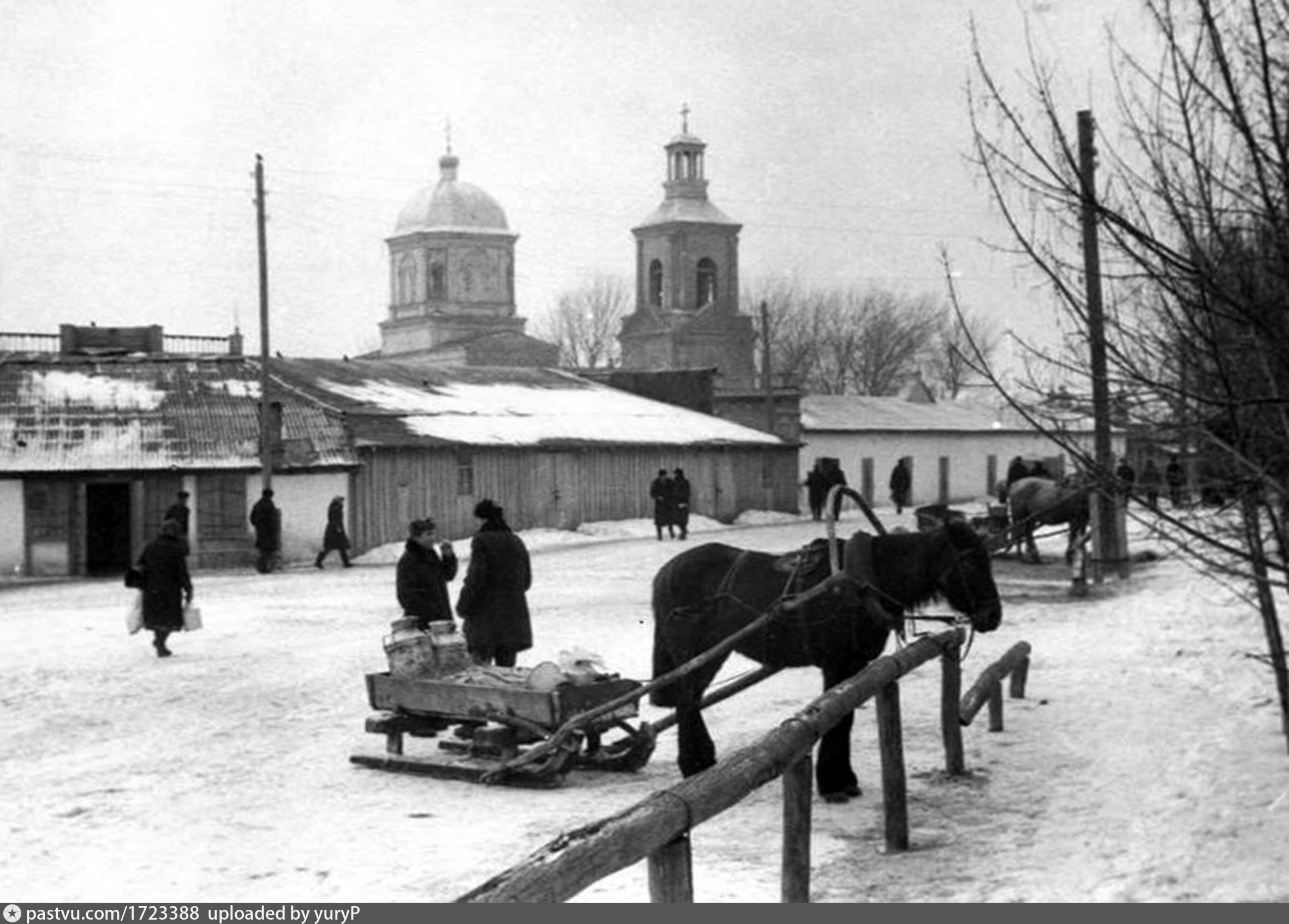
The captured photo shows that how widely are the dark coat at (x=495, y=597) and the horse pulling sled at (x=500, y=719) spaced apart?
1.16m

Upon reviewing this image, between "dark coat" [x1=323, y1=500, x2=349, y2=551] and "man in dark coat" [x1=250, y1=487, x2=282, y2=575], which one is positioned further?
"dark coat" [x1=323, y1=500, x2=349, y2=551]

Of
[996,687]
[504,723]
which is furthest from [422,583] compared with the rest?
[996,687]

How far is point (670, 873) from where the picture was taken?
5.36 metres

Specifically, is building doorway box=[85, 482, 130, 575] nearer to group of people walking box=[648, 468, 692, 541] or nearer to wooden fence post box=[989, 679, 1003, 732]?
group of people walking box=[648, 468, 692, 541]

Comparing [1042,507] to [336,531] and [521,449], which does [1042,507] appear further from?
[521,449]

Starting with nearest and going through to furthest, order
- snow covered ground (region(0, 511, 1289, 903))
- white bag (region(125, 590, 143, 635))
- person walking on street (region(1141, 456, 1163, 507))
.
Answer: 1. snow covered ground (region(0, 511, 1289, 903))
2. person walking on street (region(1141, 456, 1163, 507))
3. white bag (region(125, 590, 143, 635))

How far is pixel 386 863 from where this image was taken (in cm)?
821

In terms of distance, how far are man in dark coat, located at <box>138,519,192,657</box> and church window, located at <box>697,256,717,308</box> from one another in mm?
52870

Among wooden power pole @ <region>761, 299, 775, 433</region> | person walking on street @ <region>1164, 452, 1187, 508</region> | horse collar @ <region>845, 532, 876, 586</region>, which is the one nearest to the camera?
person walking on street @ <region>1164, 452, 1187, 508</region>

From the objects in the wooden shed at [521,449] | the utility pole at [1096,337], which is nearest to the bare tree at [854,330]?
the wooden shed at [521,449]

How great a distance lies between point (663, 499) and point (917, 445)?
1014 inches

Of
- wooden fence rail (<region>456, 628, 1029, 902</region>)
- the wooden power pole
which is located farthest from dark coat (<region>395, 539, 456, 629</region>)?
the wooden power pole

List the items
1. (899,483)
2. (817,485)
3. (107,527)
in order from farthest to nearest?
(899,483)
(817,485)
(107,527)

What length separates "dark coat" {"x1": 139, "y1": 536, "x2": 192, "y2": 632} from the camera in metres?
17.2
